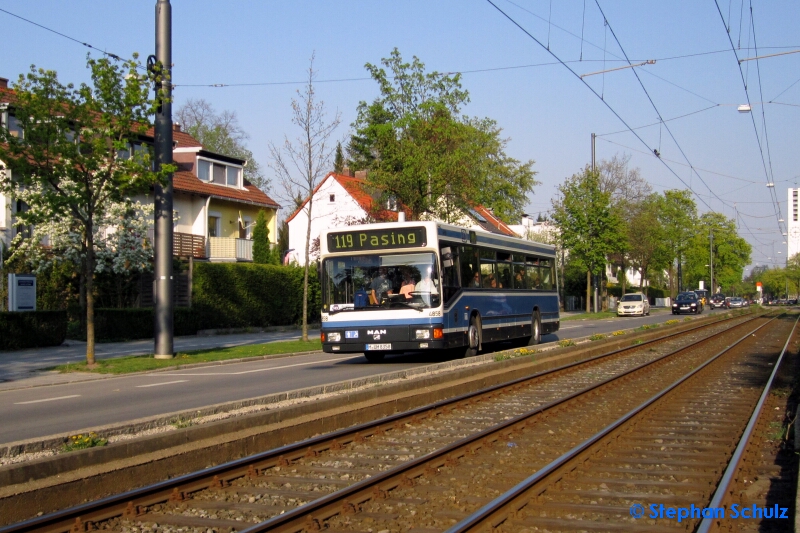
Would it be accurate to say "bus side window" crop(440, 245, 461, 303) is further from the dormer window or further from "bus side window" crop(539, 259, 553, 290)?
the dormer window

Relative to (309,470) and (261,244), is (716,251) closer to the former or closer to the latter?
(261,244)

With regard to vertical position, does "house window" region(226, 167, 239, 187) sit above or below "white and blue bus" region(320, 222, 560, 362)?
above

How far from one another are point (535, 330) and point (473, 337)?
5700mm

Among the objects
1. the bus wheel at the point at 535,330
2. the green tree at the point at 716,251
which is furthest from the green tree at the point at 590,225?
the green tree at the point at 716,251

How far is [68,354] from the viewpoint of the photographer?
22266 millimetres

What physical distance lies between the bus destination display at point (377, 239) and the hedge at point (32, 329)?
1108 cm

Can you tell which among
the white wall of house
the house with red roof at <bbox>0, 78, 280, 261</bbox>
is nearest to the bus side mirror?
the house with red roof at <bbox>0, 78, 280, 261</bbox>

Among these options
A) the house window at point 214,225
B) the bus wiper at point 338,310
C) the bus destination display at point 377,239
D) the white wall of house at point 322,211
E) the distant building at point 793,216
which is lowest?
the bus wiper at point 338,310

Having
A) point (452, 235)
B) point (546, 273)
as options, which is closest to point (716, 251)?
point (546, 273)

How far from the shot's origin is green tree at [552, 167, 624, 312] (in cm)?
4919

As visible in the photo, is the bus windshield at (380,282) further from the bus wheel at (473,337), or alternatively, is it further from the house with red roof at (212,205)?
the house with red roof at (212,205)

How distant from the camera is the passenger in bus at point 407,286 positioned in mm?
16922

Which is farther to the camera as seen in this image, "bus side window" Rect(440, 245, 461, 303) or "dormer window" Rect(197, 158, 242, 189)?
"dormer window" Rect(197, 158, 242, 189)

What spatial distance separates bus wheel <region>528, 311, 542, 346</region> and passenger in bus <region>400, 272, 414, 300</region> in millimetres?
7638
